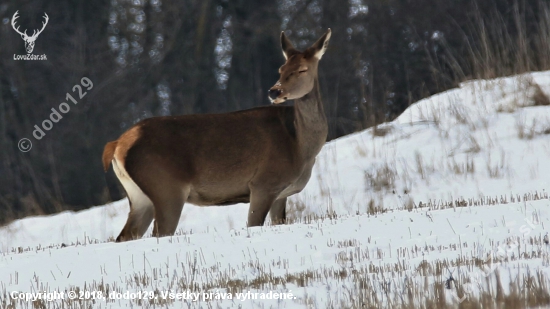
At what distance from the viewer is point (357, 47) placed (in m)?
24.0

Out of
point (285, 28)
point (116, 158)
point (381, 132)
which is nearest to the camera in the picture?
point (116, 158)

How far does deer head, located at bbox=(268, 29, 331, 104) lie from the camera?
9.38 meters

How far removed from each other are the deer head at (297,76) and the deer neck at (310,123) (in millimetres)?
112

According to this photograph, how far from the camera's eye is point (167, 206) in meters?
9.14

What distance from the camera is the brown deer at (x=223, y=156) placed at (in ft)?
30.1

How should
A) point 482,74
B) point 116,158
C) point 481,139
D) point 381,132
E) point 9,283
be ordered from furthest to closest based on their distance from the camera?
point 482,74, point 381,132, point 481,139, point 116,158, point 9,283

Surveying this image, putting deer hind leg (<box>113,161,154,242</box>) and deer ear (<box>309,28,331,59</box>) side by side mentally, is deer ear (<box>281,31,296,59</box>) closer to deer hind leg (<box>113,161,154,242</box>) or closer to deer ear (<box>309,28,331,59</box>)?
deer ear (<box>309,28,331,59</box>)

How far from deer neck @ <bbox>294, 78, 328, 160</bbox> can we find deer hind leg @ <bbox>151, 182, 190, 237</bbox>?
135cm

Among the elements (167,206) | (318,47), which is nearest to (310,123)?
(318,47)

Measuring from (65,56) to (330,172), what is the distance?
12.8 m

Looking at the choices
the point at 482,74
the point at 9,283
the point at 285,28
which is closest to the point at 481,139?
the point at 482,74

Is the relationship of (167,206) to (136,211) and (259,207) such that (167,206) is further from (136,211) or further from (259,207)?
(259,207)

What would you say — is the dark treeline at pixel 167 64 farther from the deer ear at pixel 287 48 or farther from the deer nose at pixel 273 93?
the deer nose at pixel 273 93

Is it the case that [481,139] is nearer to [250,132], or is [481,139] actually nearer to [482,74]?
[482,74]
